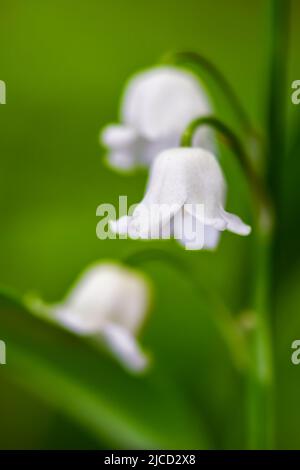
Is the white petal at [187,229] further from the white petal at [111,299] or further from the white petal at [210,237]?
the white petal at [111,299]

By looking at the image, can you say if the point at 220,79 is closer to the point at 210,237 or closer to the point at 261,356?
the point at 210,237

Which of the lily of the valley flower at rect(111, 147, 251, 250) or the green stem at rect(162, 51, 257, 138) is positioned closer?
the lily of the valley flower at rect(111, 147, 251, 250)

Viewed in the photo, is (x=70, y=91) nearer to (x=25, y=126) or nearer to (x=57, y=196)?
(x=25, y=126)

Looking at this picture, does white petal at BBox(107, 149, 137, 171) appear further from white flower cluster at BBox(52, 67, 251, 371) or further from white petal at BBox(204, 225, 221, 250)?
white petal at BBox(204, 225, 221, 250)

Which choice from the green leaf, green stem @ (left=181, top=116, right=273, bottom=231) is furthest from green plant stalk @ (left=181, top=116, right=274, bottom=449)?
the green leaf

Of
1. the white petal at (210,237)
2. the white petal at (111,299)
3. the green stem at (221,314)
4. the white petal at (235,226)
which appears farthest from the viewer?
the white petal at (111,299)

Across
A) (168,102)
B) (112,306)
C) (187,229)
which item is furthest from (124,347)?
(168,102)

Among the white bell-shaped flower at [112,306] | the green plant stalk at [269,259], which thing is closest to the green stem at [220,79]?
the green plant stalk at [269,259]
